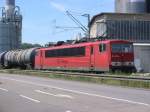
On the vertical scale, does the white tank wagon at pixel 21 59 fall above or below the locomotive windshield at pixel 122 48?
below

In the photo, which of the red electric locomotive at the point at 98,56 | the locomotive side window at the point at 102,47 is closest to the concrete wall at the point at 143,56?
the red electric locomotive at the point at 98,56

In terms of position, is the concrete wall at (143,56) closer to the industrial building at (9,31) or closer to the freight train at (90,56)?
the freight train at (90,56)

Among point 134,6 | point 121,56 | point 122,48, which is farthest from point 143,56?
point 134,6

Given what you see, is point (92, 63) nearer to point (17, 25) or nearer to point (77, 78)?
point (77, 78)

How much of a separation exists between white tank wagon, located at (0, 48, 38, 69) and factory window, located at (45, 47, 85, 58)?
8.44m

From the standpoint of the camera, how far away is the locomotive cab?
43.2 m

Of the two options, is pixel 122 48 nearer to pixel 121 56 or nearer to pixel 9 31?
pixel 121 56

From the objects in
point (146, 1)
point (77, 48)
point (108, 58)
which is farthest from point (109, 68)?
point (146, 1)

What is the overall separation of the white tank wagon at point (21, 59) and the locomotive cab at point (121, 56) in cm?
2616

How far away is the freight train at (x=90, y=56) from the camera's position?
43312 mm

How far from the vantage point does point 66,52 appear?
53.6 m

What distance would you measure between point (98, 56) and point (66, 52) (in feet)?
31.5

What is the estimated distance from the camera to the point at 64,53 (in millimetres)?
54375

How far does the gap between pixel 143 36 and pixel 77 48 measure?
84383 mm
